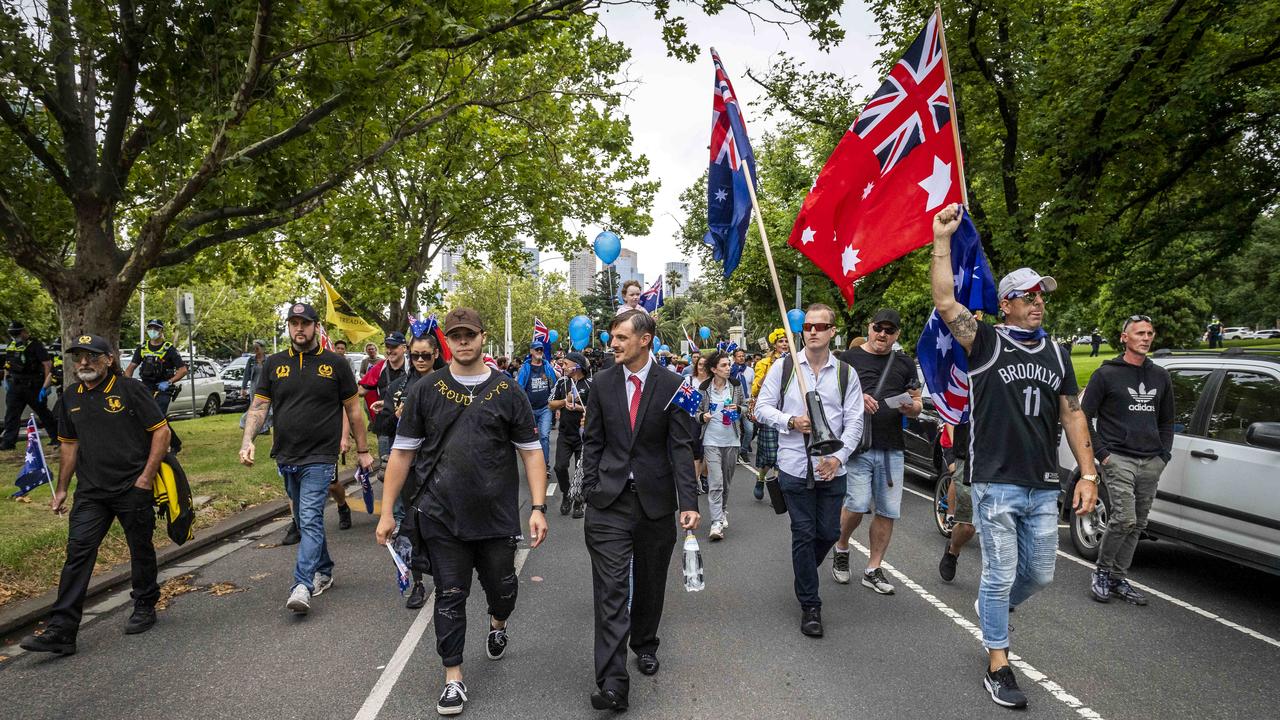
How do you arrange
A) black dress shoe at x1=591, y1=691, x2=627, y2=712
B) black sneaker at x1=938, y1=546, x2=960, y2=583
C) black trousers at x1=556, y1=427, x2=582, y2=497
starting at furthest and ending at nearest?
black trousers at x1=556, y1=427, x2=582, y2=497
black sneaker at x1=938, y1=546, x2=960, y2=583
black dress shoe at x1=591, y1=691, x2=627, y2=712

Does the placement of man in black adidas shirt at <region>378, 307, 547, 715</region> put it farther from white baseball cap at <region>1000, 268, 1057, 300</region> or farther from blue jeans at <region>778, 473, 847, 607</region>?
white baseball cap at <region>1000, 268, 1057, 300</region>

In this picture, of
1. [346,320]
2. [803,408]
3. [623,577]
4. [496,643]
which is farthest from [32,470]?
[803,408]

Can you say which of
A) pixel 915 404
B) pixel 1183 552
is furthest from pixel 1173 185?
pixel 915 404

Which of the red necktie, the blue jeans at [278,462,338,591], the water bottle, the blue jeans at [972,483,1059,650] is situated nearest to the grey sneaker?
the blue jeans at [972,483,1059,650]

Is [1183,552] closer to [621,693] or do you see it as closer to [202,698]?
[621,693]

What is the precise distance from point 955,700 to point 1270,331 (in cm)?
→ 8673

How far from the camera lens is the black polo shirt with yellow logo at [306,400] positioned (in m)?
5.32

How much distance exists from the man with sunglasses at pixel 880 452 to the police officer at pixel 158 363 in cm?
1100

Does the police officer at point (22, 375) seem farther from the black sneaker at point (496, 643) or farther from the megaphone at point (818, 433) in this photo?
the megaphone at point (818, 433)

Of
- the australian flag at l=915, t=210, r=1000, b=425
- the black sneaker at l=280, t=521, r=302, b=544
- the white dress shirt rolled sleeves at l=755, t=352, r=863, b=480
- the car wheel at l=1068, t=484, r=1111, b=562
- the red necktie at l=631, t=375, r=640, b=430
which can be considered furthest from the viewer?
the black sneaker at l=280, t=521, r=302, b=544

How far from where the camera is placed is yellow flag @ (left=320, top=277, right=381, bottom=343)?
9.95 meters

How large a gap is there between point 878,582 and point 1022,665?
54.5 inches

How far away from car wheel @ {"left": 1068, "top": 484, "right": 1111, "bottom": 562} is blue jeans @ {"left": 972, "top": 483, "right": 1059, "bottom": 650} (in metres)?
2.84

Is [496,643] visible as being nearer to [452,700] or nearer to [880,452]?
[452,700]
